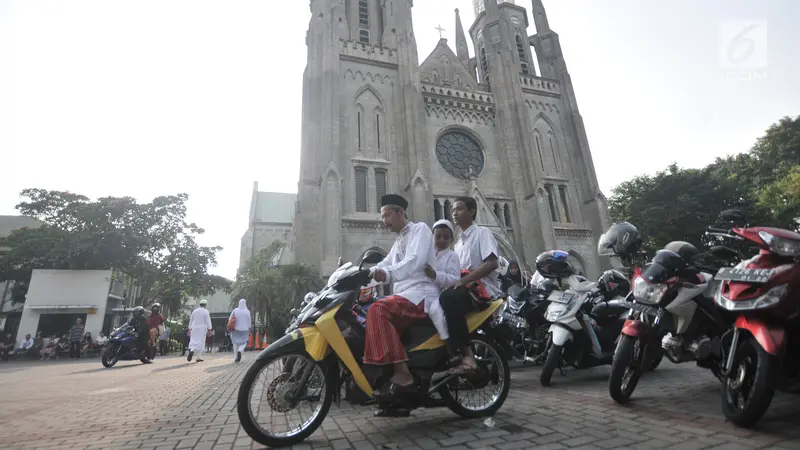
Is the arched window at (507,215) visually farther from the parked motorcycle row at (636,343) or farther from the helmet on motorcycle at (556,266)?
the parked motorcycle row at (636,343)

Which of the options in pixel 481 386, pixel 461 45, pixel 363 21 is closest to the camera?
pixel 481 386

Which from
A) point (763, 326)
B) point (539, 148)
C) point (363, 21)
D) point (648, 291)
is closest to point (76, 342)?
point (648, 291)

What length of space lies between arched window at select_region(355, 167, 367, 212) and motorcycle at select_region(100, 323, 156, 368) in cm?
1130

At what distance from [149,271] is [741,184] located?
40366mm

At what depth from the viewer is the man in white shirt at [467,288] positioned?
2820 mm

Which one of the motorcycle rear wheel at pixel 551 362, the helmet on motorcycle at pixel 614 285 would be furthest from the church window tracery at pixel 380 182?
the motorcycle rear wheel at pixel 551 362

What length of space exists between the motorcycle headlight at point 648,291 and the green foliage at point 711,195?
22470 mm

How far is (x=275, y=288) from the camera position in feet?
62.5

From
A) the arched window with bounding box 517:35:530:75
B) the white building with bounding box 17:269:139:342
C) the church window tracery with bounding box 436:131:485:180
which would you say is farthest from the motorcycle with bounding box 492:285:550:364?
the arched window with bounding box 517:35:530:75

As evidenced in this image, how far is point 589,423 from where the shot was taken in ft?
8.73

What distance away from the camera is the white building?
66.6ft

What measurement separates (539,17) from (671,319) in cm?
3220

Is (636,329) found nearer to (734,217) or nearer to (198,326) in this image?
(734,217)

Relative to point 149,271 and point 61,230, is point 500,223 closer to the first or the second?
point 149,271
